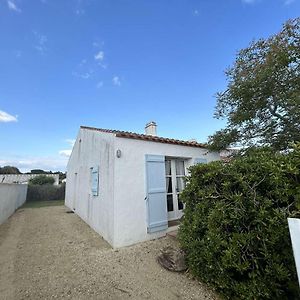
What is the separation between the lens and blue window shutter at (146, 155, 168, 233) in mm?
5887

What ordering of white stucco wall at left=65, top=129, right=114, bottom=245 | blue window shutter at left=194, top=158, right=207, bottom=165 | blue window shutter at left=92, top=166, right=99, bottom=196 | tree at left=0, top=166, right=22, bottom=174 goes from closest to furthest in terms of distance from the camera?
white stucco wall at left=65, top=129, right=114, bottom=245 < blue window shutter at left=92, top=166, right=99, bottom=196 < blue window shutter at left=194, top=158, right=207, bottom=165 < tree at left=0, top=166, right=22, bottom=174

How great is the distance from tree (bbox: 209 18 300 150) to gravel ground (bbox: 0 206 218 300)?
15.2 feet

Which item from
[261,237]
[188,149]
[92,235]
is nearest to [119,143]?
[188,149]

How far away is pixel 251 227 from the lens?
2.91m

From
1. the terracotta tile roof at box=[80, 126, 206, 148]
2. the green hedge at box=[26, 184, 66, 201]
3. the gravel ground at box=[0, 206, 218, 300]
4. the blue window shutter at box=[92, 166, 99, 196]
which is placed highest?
the terracotta tile roof at box=[80, 126, 206, 148]

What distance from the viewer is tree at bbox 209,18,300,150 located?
5336 mm

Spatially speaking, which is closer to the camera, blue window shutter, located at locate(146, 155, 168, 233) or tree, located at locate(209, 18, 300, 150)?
tree, located at locate(209, 18, 300, 150)

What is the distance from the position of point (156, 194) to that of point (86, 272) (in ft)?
9.70

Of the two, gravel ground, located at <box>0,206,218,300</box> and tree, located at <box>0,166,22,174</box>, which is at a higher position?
tree, located at <box>0,166,22,174</box>

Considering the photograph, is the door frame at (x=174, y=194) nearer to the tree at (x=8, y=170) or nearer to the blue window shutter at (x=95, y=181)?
the blue window shutter at (x=95, y=181)

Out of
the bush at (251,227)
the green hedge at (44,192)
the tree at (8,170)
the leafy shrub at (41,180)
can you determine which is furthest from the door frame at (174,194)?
the tree at (8,170)

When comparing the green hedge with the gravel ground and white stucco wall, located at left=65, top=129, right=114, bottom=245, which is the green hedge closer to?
white stucco wall, located at left=65, top=129, right=114, bottom=245

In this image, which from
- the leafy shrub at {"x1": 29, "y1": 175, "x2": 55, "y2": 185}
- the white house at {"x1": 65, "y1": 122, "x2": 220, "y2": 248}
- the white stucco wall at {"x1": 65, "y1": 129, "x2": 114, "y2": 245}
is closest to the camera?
the white house at {"x1": 65, "y1": 122, "x2": 220, "y2": 248}

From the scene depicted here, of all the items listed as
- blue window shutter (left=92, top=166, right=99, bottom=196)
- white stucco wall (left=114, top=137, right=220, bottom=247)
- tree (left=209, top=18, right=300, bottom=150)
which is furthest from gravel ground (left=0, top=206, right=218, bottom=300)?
tree (left=209, top=18, right=300, bottom=150)
